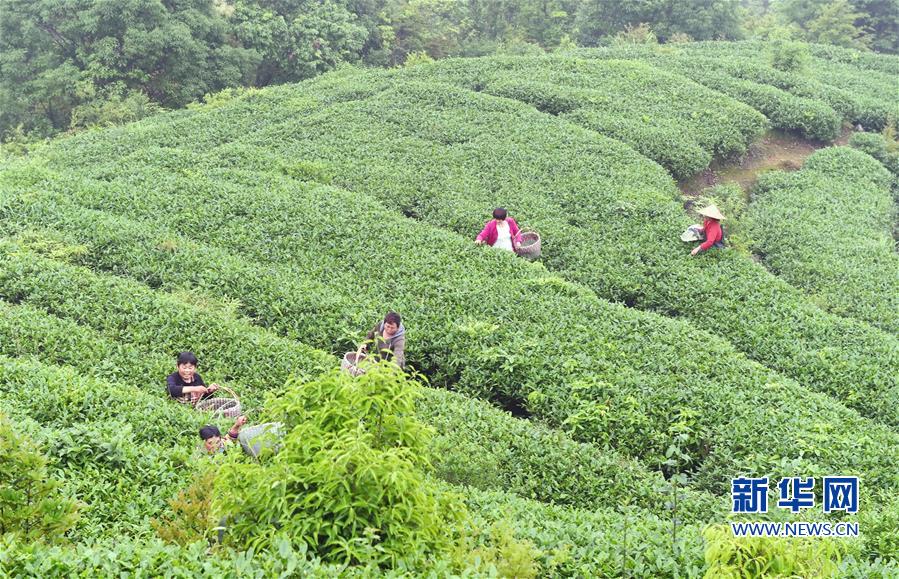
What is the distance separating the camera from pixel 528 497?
7953 mm

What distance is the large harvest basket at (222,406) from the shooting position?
27.8 ft

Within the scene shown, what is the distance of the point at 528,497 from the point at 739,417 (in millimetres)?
2987

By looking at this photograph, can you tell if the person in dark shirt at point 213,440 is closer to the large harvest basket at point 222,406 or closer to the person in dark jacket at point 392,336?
the large harvest basket at point 222,406

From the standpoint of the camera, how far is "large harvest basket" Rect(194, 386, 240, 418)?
847cm

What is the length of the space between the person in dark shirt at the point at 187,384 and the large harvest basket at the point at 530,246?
267 inches

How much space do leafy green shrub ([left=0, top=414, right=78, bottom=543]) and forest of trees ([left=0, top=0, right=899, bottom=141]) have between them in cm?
2416

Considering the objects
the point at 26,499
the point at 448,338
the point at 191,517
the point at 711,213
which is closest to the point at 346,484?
the point at 191,517

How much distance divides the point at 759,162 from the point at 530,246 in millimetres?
10654

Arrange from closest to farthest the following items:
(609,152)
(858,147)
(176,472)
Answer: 1. (176,472)
2. (609,152)
3. (858,147)

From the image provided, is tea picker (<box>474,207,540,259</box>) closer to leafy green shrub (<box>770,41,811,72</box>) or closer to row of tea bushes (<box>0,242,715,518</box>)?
row of tea bushes (<box>0,242,715,518</box>)

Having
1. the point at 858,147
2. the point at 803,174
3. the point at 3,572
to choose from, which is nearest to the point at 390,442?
the point at 3,572

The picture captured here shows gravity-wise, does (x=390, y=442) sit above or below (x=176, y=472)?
above

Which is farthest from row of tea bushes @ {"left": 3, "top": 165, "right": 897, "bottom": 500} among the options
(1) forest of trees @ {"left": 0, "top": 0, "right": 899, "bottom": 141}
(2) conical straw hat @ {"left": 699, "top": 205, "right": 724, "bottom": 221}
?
(1) forest of trees @ {"left": 0, "top": 0, "right": 899, "bottom": 141}

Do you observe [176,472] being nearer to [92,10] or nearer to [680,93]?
[680,93]
